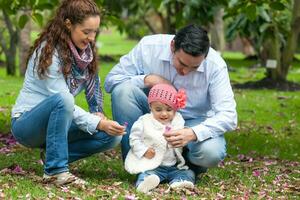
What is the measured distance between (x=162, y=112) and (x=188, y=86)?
0.34 m

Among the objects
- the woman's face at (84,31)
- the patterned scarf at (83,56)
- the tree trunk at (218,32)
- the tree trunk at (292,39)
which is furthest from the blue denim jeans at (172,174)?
the tree trunk at (218,32)

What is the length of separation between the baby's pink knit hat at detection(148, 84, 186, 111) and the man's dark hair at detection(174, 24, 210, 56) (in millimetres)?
264

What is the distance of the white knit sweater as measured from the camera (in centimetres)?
471

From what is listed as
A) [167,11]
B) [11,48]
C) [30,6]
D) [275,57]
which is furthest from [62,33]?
[167,11]

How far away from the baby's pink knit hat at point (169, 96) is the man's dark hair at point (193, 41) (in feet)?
0.87

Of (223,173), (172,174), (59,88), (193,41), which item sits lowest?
(223,173)

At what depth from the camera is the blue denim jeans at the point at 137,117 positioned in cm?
474

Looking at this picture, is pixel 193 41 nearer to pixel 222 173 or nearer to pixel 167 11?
pixel 222 173

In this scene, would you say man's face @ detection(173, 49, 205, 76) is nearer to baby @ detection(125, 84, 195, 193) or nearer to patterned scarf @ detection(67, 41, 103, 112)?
baby @ detection(125, 84, 195, 193)

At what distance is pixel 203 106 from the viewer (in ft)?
16.4

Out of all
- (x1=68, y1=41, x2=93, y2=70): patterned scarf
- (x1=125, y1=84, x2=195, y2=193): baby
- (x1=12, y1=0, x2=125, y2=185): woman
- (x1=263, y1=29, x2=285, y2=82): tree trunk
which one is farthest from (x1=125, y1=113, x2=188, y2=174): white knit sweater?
(x1=263, y1=29, x2=285, y2=82): tree trunk

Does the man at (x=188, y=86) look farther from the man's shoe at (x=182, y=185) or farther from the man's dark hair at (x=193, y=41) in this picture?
the man's shoe at (x=182, y=185)

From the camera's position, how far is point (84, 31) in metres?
4.57

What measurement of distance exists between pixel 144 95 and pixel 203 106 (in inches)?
16.0
